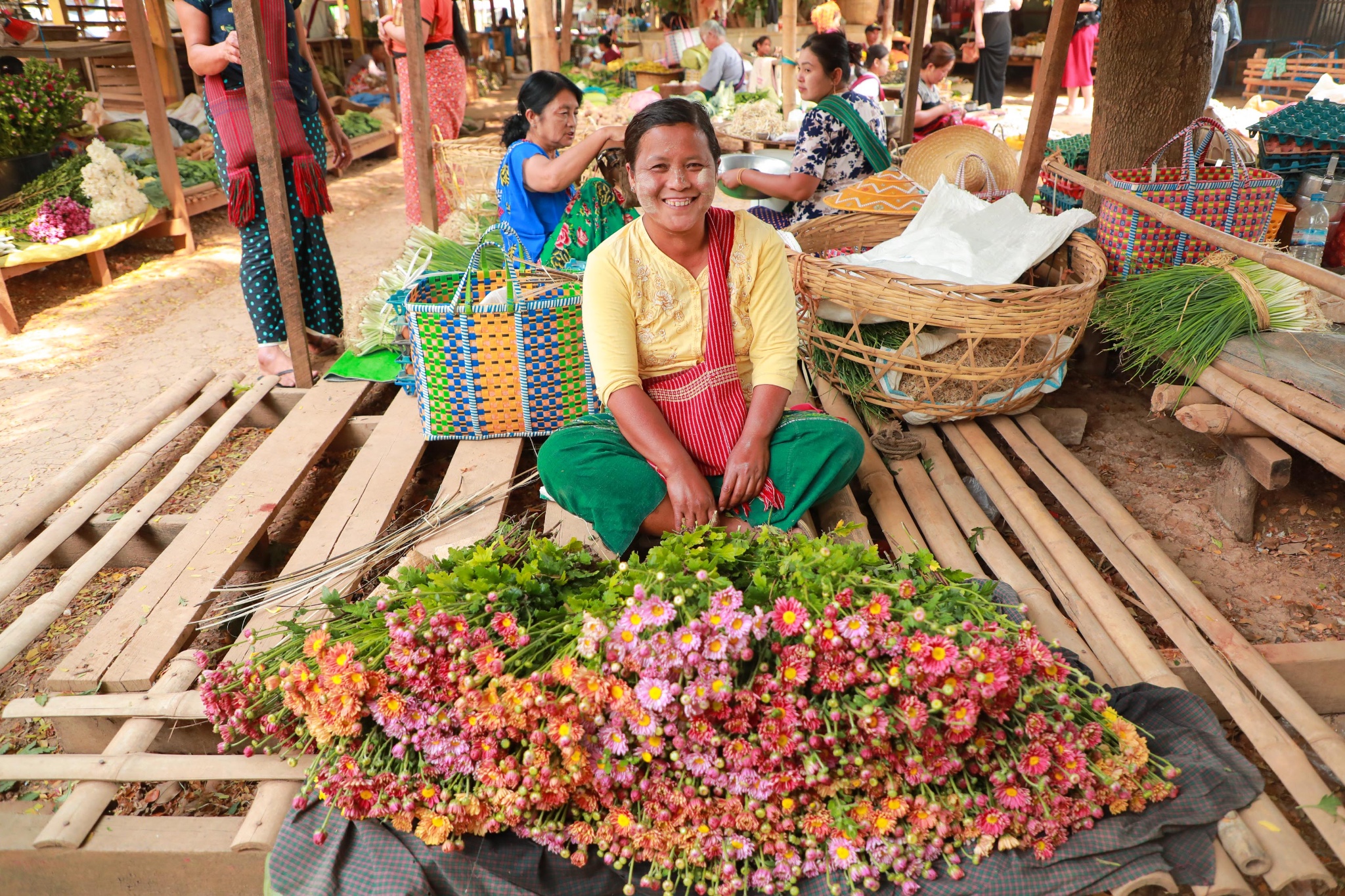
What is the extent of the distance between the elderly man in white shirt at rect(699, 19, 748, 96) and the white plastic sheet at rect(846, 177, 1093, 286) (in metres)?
7.29

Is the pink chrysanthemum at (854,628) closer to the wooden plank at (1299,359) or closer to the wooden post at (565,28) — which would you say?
the wooden plank at (1299,359)

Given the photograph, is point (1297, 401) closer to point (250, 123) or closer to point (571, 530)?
point (571, 530)

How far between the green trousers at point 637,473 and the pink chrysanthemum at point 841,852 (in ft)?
3.00

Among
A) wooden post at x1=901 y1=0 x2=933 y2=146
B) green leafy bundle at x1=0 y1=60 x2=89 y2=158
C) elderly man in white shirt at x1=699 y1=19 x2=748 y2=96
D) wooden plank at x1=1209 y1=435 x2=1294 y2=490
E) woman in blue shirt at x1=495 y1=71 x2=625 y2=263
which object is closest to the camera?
wooden plank at x1=1209 y1=435 x2=1294 y2=490

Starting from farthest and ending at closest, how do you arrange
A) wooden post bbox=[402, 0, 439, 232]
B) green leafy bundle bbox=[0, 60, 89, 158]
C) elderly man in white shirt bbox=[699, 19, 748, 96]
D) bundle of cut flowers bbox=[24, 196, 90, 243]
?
1. elderly man in white shirt bbox=[699, 19, 748, 96]
2. green leafy bundle bbox=[0, 60, 89, 158]
3. bundle of cut flowers bbox=[24, 196, 90, 243]
4. wooden post bbox=[402, 0, 439, 232]

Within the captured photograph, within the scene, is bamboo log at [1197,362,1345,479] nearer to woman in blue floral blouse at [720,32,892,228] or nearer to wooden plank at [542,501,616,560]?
woman in blue floral blouse at [720,32,892,228]

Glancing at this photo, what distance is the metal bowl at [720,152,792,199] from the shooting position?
13.1 feet

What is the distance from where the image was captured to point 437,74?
6.40 metres

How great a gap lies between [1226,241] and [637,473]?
1.77 meters

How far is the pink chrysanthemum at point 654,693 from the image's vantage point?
1438mm

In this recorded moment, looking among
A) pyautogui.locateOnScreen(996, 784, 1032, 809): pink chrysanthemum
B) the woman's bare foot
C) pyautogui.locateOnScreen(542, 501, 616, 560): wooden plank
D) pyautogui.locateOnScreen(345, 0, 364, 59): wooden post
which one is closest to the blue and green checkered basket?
pyautogui.locateOnScreen(542, 501, 616, 560): wooden plank

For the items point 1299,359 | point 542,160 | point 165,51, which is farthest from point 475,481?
point 165,51

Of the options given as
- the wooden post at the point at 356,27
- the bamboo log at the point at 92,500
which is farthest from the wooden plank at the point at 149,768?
the wooden post at the point at 356,27

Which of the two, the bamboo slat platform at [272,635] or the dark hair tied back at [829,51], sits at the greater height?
the dark hair tied back at [829,51]
